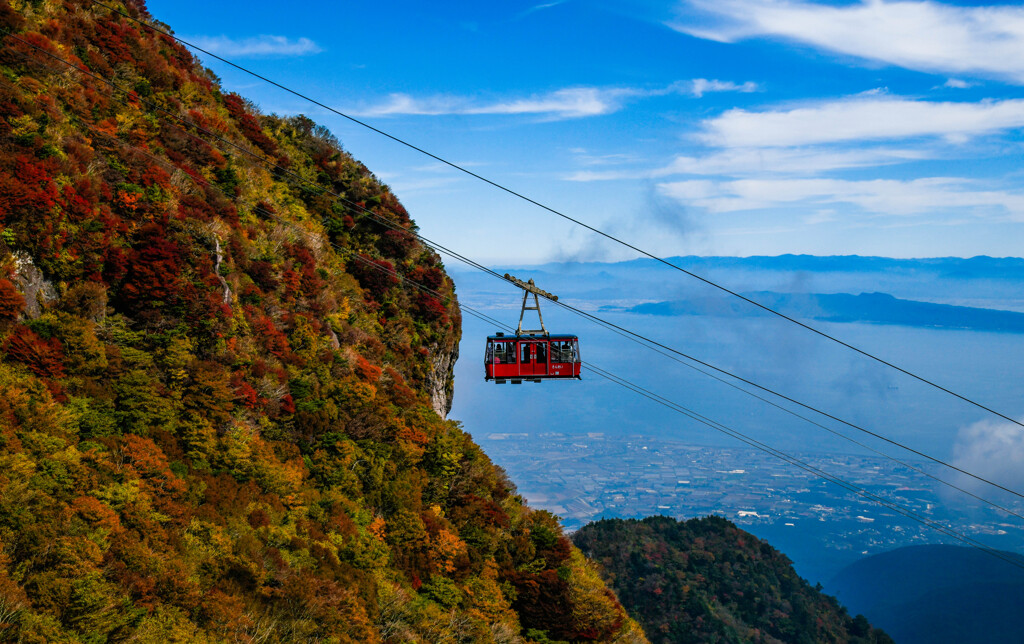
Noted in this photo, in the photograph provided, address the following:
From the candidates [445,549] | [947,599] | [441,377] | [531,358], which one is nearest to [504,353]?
[531,358]

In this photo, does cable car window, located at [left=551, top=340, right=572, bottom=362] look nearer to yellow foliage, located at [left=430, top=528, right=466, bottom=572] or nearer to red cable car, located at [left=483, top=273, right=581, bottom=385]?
red cable car, located at [left=483, top=273, right=581, bottom=385]

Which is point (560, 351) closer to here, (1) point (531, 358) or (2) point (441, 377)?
(1) point (531, 358)

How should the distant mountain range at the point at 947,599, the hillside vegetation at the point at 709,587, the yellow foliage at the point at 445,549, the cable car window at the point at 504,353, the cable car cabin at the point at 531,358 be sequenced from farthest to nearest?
the distant mountain range at the point at 947,599, the hillside vegetation at the point at 709,587, the cable car window at the point at 504,353, the cable car cabin at the point at 531,358, the yellow foliage at the point at 445,549

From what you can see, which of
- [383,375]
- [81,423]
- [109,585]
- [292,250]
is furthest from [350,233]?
[109,585]

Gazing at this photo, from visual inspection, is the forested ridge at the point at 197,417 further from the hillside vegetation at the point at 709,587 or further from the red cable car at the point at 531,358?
the hillside vegetation at the point at 709,587

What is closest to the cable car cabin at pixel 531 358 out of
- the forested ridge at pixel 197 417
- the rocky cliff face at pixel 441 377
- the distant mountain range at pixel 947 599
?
the forested ridge at pixel 197 417

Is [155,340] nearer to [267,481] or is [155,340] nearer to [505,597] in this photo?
[267,481]
